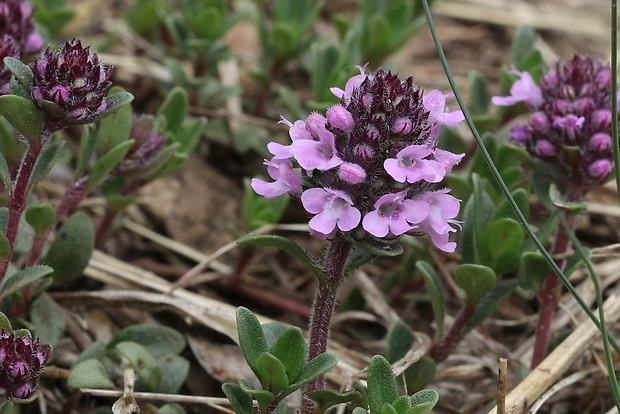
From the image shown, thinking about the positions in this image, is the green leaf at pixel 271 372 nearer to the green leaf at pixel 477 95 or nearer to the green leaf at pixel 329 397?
the green leaf at pixel 329 397

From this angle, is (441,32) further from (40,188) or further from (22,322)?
(22,322)

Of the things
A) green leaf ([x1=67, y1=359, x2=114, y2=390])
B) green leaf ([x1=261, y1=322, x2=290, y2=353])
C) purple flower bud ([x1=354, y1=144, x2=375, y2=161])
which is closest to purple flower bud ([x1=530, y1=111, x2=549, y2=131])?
purple flower bud ([x1=354, y1=144, x2=375, y2=161])

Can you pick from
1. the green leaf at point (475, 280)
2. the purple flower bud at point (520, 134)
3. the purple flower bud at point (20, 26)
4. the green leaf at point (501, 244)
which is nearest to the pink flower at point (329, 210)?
the green leaf at point (475, 280)

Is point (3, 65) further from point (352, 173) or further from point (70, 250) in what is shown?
point (352, 173)

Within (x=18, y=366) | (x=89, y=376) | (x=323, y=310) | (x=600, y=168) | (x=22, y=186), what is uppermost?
(x=600, y=168)

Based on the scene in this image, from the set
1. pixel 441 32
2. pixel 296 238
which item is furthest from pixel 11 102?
pixel 441 32

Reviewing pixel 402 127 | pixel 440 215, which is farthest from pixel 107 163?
pixel 440 215
